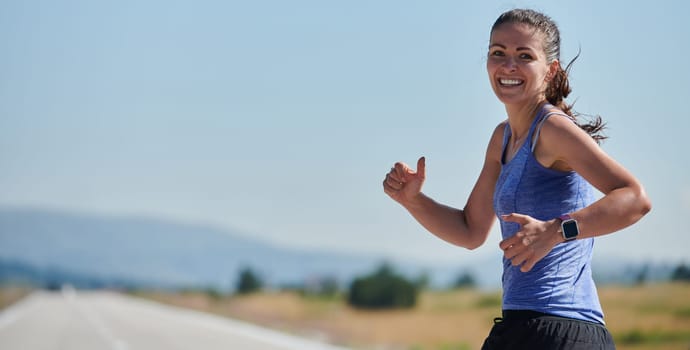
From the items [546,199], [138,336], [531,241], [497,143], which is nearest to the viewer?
[531,241]

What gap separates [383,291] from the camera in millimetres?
38844

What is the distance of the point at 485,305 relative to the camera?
103ft

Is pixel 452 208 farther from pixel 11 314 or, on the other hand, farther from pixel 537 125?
pixel 11 314

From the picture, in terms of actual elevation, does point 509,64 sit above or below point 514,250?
above

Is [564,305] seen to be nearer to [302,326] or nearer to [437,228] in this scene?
[437,228]

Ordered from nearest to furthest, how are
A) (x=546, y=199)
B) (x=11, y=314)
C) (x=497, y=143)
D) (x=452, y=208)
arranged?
(x=546, y=199), (x=497, y=143), (x=452, y=208), (x=11, y=314)

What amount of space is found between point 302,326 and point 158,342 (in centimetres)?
730

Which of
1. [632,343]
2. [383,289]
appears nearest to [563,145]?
[632,343]

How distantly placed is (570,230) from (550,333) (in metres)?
0.36

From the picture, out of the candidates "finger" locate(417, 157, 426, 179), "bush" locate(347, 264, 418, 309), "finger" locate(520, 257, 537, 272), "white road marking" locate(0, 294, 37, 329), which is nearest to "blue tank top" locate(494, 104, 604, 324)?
"finger" locate(520, 257, 537, 272)

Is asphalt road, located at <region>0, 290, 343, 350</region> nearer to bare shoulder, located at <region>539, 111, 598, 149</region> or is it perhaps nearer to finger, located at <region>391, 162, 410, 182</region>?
finger, located at <region>391, 162, 410, 182</region>

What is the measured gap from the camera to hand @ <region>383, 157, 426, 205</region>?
3.64 m

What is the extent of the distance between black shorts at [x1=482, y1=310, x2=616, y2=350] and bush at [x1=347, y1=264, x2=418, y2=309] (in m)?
33.5

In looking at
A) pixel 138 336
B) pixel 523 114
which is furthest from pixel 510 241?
pixel 138 336
